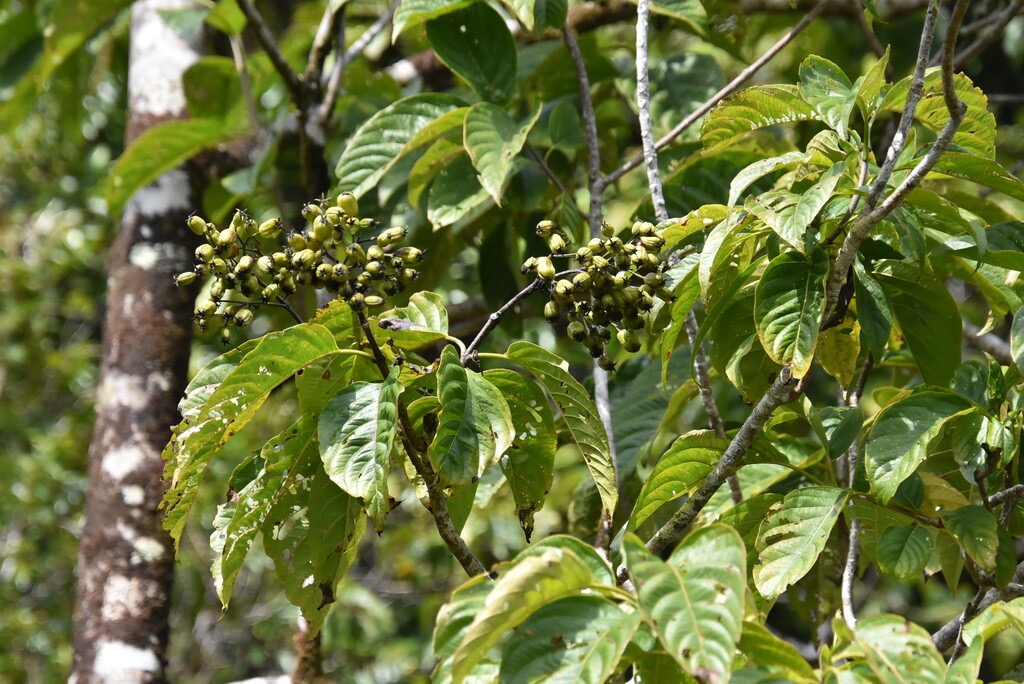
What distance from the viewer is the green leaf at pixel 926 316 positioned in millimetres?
1365

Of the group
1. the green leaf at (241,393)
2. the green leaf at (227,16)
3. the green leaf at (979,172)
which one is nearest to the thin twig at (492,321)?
the green leaf at (241,393)

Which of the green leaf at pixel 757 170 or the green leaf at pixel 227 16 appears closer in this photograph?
the green leaf at pixel 757 170

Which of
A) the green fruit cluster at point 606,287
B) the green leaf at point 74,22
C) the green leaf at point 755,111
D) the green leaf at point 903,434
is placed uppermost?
the green leaf at point 74,22

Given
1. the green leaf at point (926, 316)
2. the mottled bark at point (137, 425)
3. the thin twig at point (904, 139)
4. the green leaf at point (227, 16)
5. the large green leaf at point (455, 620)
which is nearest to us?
the large green leaf at point (455, 620)

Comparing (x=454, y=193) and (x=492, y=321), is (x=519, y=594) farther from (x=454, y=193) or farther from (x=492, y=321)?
(x=454, y=193)

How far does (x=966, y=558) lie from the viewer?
4.37 feet

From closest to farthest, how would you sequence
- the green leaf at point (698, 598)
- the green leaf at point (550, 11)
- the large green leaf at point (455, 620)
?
the green leaf at point (698, 598) < the large green leaf at point (455, 620) < the green leaf at point (550, 11)

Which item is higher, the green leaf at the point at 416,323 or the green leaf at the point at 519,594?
the green leaf at the point at 416,323

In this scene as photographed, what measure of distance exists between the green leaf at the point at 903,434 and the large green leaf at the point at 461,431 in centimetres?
45

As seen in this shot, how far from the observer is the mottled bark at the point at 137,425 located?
2117mm

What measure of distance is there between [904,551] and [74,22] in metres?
2.36

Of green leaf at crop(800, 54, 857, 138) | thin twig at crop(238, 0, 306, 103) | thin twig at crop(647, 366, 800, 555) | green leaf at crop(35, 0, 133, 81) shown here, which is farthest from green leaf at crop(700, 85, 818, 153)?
green leaf at crop(35, 0, 133, 81)

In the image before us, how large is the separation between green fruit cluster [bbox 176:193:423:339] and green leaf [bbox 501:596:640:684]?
382 millimetres

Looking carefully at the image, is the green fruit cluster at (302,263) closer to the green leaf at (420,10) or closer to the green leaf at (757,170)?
the green leaf at (757,170)
